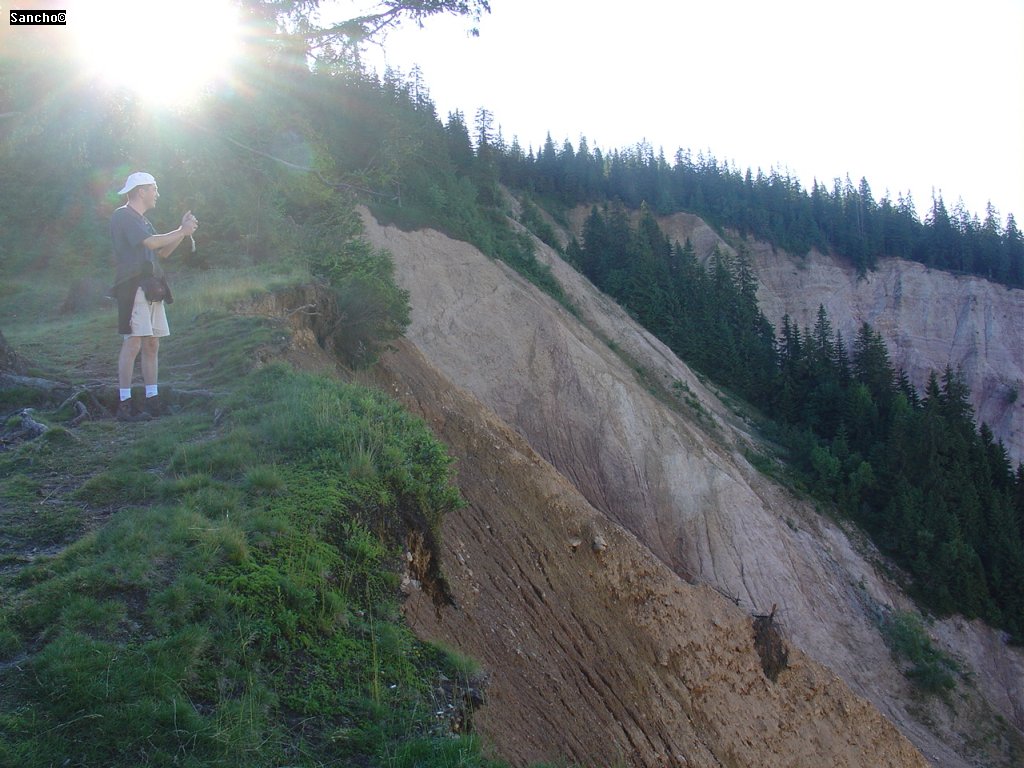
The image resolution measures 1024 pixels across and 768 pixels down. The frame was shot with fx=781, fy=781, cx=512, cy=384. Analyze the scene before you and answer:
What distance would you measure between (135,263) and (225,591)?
4168 millimetres

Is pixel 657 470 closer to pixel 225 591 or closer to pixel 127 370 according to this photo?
pixel 127 370

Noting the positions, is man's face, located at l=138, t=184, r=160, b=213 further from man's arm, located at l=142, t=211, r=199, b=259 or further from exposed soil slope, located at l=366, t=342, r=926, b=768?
exposed soil slope, located at l=366, t=342, r=926, b=768

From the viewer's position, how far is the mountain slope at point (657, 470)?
20141mm

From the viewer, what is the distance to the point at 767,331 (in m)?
46.4

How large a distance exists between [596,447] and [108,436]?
15.8 m

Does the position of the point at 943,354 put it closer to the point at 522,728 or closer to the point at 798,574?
the point at 798,574

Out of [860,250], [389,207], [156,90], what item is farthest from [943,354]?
[156,90]

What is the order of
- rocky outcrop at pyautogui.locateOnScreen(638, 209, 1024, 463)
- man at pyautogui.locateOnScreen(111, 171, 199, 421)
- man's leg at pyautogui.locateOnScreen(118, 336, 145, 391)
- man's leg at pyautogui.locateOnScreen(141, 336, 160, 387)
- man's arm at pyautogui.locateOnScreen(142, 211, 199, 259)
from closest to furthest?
man's arm at pyautogui.locateOnScreen(142, 211, 199, 259) < man at pyautogui.locateOnScreen(111, 171, 199, 421) < man's leg at pyautogui.locateOnScreen(118, 336, 145, 391) < man's leg at pyautogui.locateOnScreen(141, 336, 160, 387) < rocky outcrop at pyautogui.locateOnScreen(638, 209, 1024, 463)

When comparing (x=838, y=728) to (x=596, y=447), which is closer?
(x=838, y=728)

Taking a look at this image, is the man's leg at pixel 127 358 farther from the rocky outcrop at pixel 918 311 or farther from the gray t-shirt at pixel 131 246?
the rocky outcrop at pixel 918 311

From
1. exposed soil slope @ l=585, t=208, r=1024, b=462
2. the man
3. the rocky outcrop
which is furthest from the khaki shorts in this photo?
exposed soil slope @ l=585, t=208, r=1024, b=462

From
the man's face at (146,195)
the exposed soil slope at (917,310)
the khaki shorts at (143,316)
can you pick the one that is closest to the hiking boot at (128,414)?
the khaki shorts at (143,316)

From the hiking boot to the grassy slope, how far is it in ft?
0.76

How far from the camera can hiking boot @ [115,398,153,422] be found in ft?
24.1
